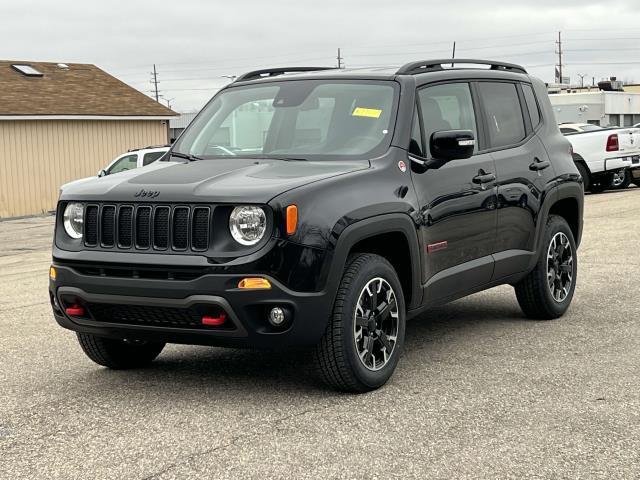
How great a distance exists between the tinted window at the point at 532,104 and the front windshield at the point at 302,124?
1.78 meters

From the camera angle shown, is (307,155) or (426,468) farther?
(307,155)

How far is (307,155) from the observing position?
629 cm

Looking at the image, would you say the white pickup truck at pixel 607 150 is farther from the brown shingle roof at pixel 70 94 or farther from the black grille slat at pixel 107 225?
the black grille slat at pixel 107 225

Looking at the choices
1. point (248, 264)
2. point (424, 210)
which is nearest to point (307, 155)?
point (424, 210)

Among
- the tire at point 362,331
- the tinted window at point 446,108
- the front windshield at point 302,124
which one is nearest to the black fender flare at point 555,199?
the tinted window at point 446,108

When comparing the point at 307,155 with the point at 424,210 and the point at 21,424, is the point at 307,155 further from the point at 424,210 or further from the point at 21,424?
the point at 21,424

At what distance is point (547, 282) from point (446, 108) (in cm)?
177

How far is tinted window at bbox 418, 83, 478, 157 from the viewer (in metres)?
6.63

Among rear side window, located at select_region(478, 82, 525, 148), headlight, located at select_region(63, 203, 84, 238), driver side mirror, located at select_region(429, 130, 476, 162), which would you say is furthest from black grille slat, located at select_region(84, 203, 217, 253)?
rear side window, located at select_region(478, 82, 525, 148)

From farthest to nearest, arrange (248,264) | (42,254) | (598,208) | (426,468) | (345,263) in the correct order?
(598,208), (42,254), (345,263), (248,264), (426,468)

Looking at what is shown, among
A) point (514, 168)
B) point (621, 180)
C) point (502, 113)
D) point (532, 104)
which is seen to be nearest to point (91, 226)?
point (514, 168)

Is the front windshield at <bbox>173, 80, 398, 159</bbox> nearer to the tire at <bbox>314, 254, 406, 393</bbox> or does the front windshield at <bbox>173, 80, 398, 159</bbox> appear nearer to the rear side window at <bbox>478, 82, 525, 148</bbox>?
the tire at <bbox>314, 254, 406, 393</bbox>

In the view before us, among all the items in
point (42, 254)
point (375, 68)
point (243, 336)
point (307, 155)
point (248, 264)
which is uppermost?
point (375, 68)

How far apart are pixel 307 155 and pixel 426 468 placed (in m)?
2.44
